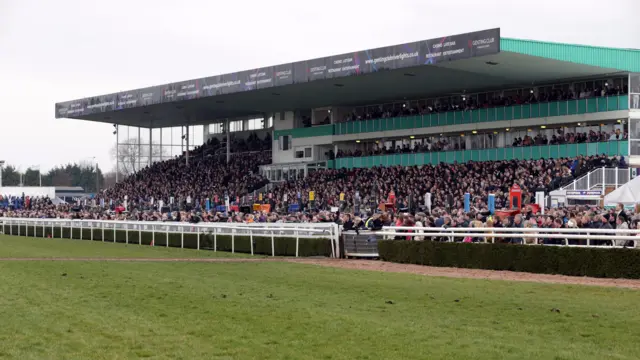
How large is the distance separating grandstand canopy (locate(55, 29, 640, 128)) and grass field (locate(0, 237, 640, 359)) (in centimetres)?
2462

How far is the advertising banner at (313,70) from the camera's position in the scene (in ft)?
130

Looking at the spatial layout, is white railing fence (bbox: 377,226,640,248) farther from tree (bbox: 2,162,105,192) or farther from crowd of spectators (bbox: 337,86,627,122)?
tree (bbox: 2,162,105,192)

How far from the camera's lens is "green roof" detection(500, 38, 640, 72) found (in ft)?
126

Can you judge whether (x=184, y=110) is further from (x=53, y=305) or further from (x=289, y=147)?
(x=53, y=305)

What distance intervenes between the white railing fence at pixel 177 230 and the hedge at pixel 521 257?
296 cm

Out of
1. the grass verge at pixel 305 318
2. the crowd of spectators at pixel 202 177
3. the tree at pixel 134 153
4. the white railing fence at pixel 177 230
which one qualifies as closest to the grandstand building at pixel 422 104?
the crowd of spectators at pixel 202 177

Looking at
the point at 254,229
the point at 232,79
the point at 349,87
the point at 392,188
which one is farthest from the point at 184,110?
the point at 254,229

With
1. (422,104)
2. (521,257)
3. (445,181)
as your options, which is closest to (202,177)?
(422,104)

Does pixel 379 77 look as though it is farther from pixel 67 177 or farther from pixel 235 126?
pixel 67 177

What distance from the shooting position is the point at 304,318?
1120 cm

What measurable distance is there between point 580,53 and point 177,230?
19760 mm

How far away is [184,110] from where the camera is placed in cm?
6341

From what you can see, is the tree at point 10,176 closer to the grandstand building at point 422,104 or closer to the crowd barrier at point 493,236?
the grandstand building at point 422,104

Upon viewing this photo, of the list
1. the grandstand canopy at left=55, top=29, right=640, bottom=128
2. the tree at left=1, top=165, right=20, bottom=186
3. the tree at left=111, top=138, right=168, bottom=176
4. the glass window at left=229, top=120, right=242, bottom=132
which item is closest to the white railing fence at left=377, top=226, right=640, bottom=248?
the grandstand canopy at left=55, top=29, right=640, bottom=128
